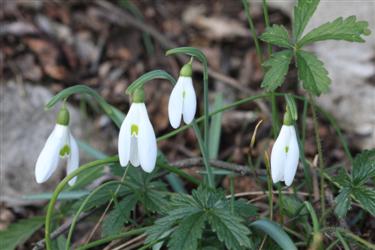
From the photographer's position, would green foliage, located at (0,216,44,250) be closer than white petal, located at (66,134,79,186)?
No

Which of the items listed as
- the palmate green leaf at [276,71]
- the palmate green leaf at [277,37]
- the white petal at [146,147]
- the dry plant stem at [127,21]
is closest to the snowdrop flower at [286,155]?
the palmate green leaf at [276,71]

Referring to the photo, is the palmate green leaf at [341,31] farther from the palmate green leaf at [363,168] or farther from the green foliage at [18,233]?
the green foliage at [18,233]

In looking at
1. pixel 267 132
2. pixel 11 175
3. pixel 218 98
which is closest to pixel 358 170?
pixel 218 98

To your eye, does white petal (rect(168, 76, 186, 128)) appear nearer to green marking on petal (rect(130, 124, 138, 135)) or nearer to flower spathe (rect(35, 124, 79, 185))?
green marking on petal (rect(130, 124, 138, 135))

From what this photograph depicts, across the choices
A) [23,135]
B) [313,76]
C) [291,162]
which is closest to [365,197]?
[291,162]

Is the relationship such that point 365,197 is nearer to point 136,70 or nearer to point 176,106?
point 176,106

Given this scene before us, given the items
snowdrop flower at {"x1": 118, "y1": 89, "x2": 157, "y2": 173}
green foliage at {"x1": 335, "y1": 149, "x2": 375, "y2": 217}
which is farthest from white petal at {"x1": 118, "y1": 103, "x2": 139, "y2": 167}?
green foliage at {"x1": 335, "y1": 149, "x2": 375, "y2": 217}

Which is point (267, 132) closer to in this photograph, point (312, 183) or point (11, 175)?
point (312, 183)

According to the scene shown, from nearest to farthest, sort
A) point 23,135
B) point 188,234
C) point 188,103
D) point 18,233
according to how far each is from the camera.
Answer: point 188,234
point 188,103
point 18,233
point 23,135
